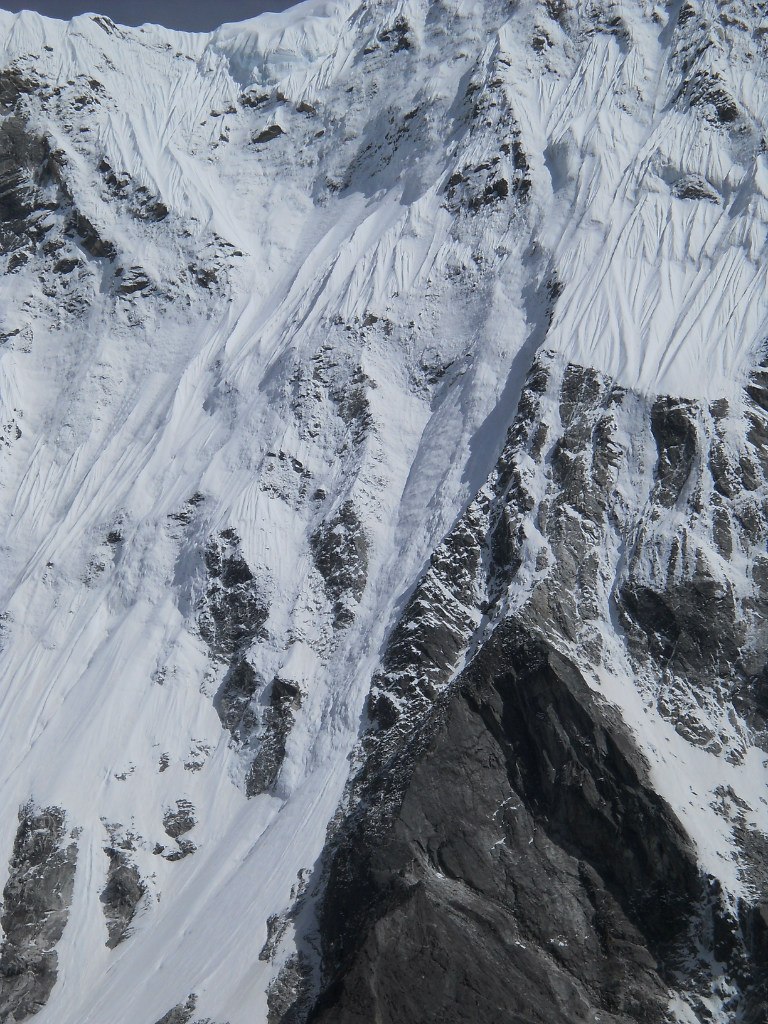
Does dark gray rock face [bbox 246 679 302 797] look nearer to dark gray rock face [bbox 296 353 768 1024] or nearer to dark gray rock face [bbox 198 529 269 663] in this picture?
dark gray rock face [bbox 198 529 269 663]

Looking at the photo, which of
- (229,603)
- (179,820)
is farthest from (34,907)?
(229,603)

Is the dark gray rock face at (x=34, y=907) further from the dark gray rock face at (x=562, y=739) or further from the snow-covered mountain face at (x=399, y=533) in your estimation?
the dark gray rock face at (x=562, y=739)

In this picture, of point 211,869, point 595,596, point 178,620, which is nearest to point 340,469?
point 178,620

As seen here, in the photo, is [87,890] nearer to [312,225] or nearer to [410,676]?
[410,676]

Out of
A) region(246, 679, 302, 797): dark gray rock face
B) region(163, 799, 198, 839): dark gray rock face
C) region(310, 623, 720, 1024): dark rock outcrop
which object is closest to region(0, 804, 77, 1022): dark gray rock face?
region(163, 799, 198, 839): dark gray rock face

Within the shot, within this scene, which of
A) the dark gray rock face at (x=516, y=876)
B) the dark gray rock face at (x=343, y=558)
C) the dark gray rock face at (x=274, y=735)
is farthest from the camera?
the dark gray rock face at (x=343, y=558)

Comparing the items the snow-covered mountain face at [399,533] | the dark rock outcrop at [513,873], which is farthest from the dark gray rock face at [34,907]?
the dark rock outcrop at [513,873]
